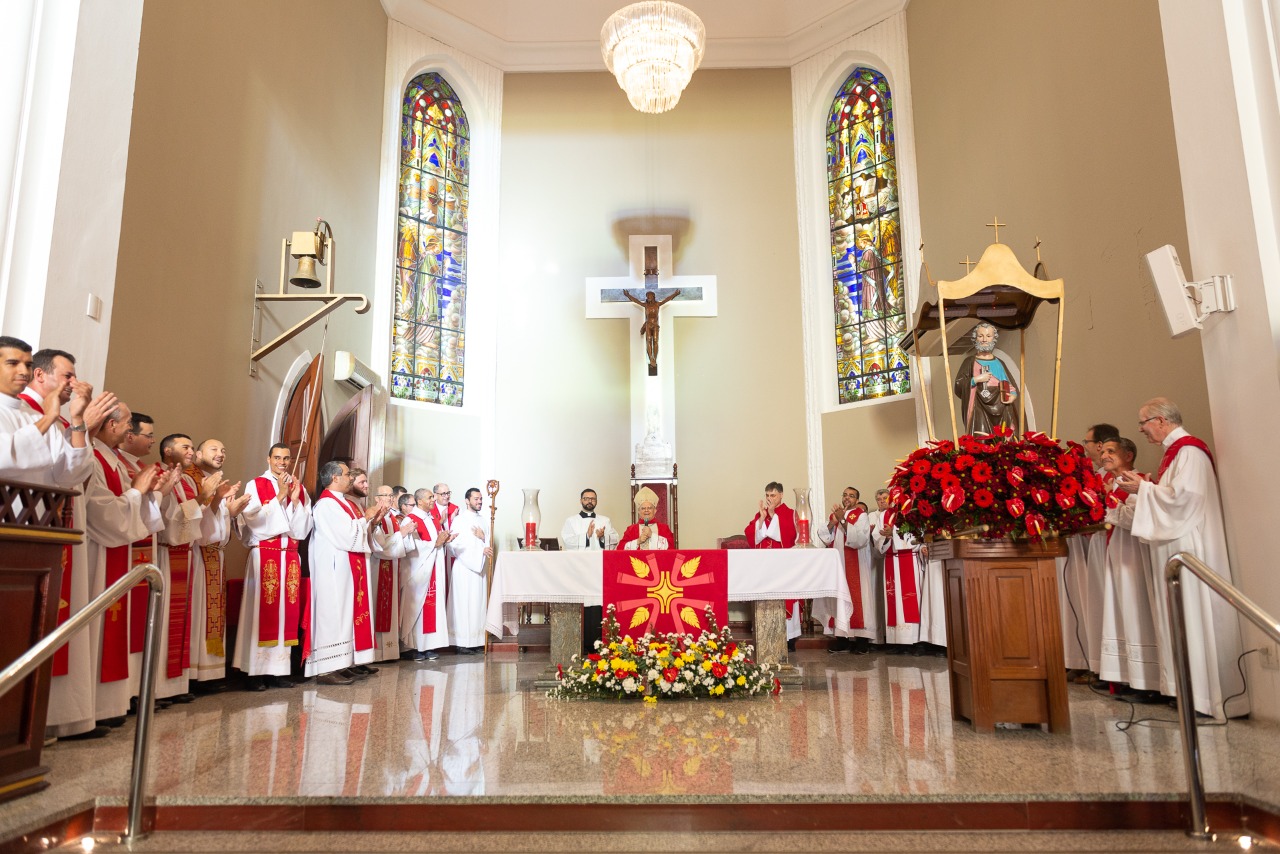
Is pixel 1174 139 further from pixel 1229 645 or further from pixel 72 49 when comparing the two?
pixel 72 49

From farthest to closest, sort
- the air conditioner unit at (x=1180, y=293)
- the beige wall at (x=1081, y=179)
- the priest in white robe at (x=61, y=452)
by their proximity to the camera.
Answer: the beige wall at (x=1081, y=179), the air conditioner unit at (x=1180, y=293), the priest in white robe at (x=61, y=452)

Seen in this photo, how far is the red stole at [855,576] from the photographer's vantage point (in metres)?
9.16

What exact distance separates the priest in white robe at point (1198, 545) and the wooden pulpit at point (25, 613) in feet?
17.4

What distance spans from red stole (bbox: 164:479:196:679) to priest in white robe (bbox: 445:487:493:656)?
3.57m

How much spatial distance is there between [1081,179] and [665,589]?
15.3ft

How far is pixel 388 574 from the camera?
826cm

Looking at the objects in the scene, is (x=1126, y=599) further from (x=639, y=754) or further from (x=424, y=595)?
(x=424, y=595)

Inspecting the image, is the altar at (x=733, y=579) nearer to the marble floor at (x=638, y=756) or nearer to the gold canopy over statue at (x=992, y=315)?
the marble floor at (x=638, y=756)

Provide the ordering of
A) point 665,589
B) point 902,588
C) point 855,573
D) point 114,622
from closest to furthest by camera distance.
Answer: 1. point 114,622
2. point 665,589
3. point 902,588
4. point 855,573

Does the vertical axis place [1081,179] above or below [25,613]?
above

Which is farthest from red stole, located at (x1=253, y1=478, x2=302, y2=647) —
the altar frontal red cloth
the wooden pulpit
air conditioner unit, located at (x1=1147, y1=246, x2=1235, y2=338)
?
air conditioner unit, located at (x1=1147, y1=246, x2=1235, y2=338)

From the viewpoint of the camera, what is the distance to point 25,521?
3393 millimetres

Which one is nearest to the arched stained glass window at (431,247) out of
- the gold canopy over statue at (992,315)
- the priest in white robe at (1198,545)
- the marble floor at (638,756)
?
the marble floor at (638,756)

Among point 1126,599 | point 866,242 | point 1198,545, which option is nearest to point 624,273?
point 866,242
